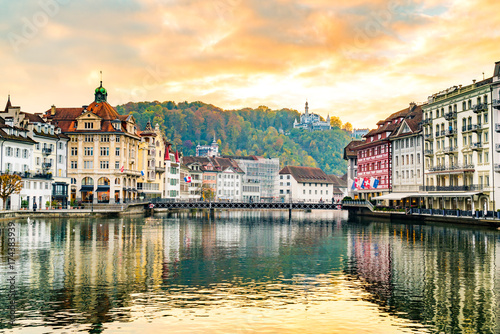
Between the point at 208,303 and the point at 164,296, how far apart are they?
293 cm

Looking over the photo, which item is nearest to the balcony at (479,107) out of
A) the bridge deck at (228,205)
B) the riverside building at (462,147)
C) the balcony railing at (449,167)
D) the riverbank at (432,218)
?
the riverside building at (462,147)

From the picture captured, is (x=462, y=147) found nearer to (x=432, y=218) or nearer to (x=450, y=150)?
(x=450, y=150)

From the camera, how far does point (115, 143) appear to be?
131m

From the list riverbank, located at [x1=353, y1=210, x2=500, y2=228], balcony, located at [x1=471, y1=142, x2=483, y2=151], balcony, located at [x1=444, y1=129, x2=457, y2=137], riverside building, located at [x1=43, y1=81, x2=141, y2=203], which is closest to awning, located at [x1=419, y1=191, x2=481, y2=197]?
riverbank, located at [x1=353, y1=210, x2=500, y2=228]

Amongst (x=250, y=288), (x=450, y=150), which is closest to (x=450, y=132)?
(x=450, y=150)

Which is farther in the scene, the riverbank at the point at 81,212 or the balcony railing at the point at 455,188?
the riverbank at the point at 81,212

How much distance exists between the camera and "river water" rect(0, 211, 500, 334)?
2455 centimetres

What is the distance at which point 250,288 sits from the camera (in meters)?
32.4

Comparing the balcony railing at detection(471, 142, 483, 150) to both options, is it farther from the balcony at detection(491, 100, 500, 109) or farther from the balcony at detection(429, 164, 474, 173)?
the balcony at detection(491, 100, 500, 109)

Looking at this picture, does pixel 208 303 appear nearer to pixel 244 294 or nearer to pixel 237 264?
pixel 244 294

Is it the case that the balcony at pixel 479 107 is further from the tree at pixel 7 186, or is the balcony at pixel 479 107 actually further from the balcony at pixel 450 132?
the tree at pixel 7 186

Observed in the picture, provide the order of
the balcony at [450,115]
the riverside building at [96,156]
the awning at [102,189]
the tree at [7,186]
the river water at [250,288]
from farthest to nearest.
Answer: the riverside building at [96,156]
the awning at [102,189]
the balcony at [450,115]
the tree at [7,186]
the river water at [250,288]

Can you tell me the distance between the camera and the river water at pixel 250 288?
24.5 metres

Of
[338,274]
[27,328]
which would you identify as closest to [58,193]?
[338,274]
